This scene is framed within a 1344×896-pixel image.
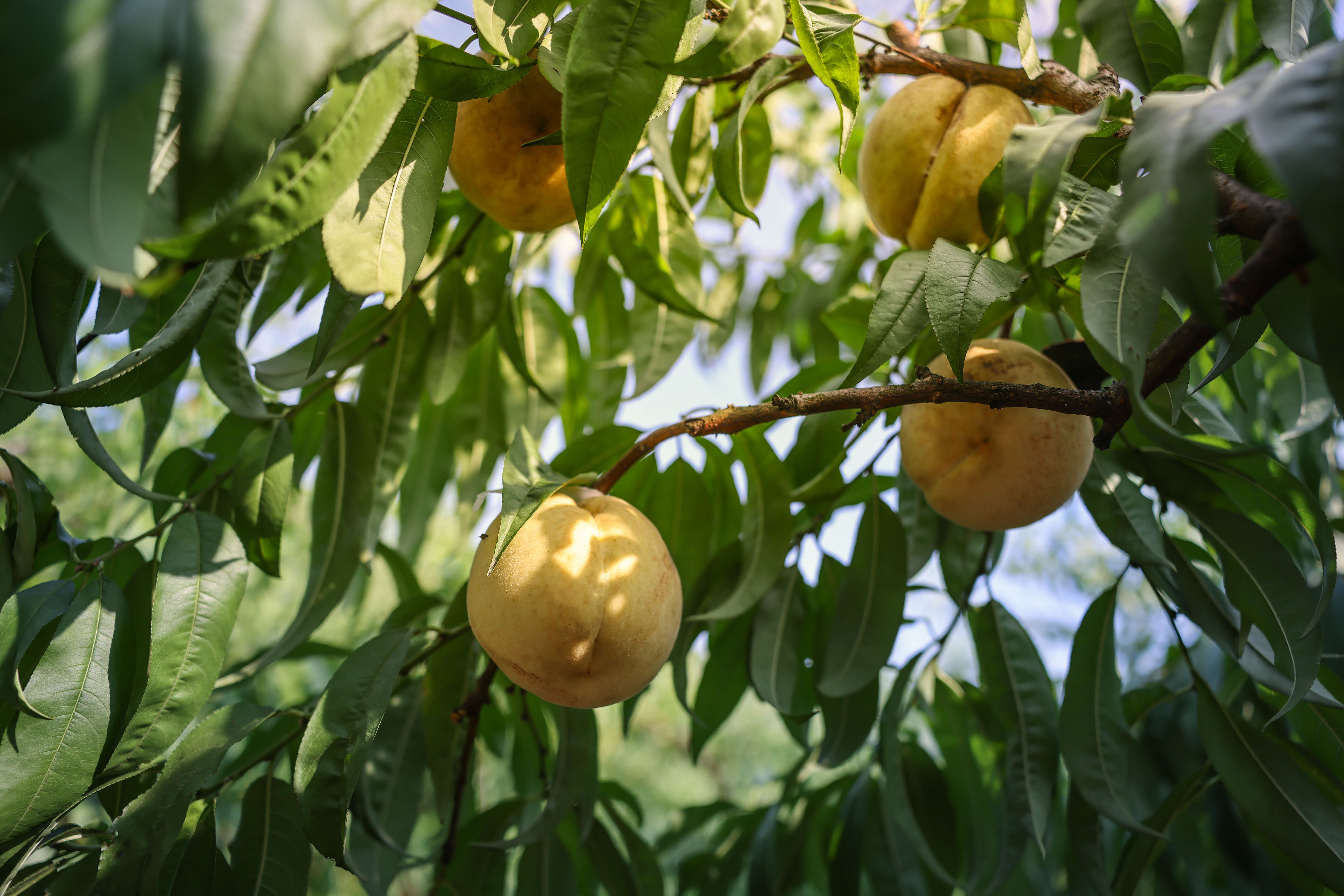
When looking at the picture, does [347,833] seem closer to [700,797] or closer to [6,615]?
[6,615]

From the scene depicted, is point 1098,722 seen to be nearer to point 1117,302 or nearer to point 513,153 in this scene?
point 1117,302

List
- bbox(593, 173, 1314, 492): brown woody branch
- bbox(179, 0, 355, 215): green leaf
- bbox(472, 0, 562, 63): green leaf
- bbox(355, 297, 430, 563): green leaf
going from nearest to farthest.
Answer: bbox(179, 0, 355, 215): green leaf, bbox(593, 173, 1314, 492): brown woody branch, bbox(472, 0, 562, 63): green leaf, bbox(355, 297, 430, 563): green leaf

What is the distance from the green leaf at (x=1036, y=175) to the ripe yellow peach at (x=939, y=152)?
0.26 meters

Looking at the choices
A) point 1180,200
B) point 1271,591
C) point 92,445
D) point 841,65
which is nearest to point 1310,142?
point 1180,200

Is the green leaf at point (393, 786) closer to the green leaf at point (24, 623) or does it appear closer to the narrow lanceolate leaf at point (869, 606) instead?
the green leaf at point (24, 623)

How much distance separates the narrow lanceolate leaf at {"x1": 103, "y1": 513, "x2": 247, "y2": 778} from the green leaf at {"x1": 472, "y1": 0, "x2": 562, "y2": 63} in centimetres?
56

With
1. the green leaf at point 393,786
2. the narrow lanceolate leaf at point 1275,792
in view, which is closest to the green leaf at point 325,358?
the green leaf at point 393,786

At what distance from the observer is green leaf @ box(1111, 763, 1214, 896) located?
3.20 feet

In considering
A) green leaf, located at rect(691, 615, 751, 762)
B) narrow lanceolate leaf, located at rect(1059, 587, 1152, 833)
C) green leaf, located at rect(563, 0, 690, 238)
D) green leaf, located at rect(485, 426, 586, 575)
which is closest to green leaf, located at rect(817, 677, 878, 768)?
green leaf, located at rect(691, 615, 751, 762)

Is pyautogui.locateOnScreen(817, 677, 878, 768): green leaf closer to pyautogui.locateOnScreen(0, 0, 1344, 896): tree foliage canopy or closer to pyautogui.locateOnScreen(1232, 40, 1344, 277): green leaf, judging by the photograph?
pyautogui.locateOnScreen(0, 0, 1344, 896): tree foliage canopy

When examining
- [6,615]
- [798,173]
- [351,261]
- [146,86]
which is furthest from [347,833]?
[798,173]

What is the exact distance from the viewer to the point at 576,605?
0.68 metres

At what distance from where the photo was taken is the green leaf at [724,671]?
1.12 m

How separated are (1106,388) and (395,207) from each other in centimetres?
58
